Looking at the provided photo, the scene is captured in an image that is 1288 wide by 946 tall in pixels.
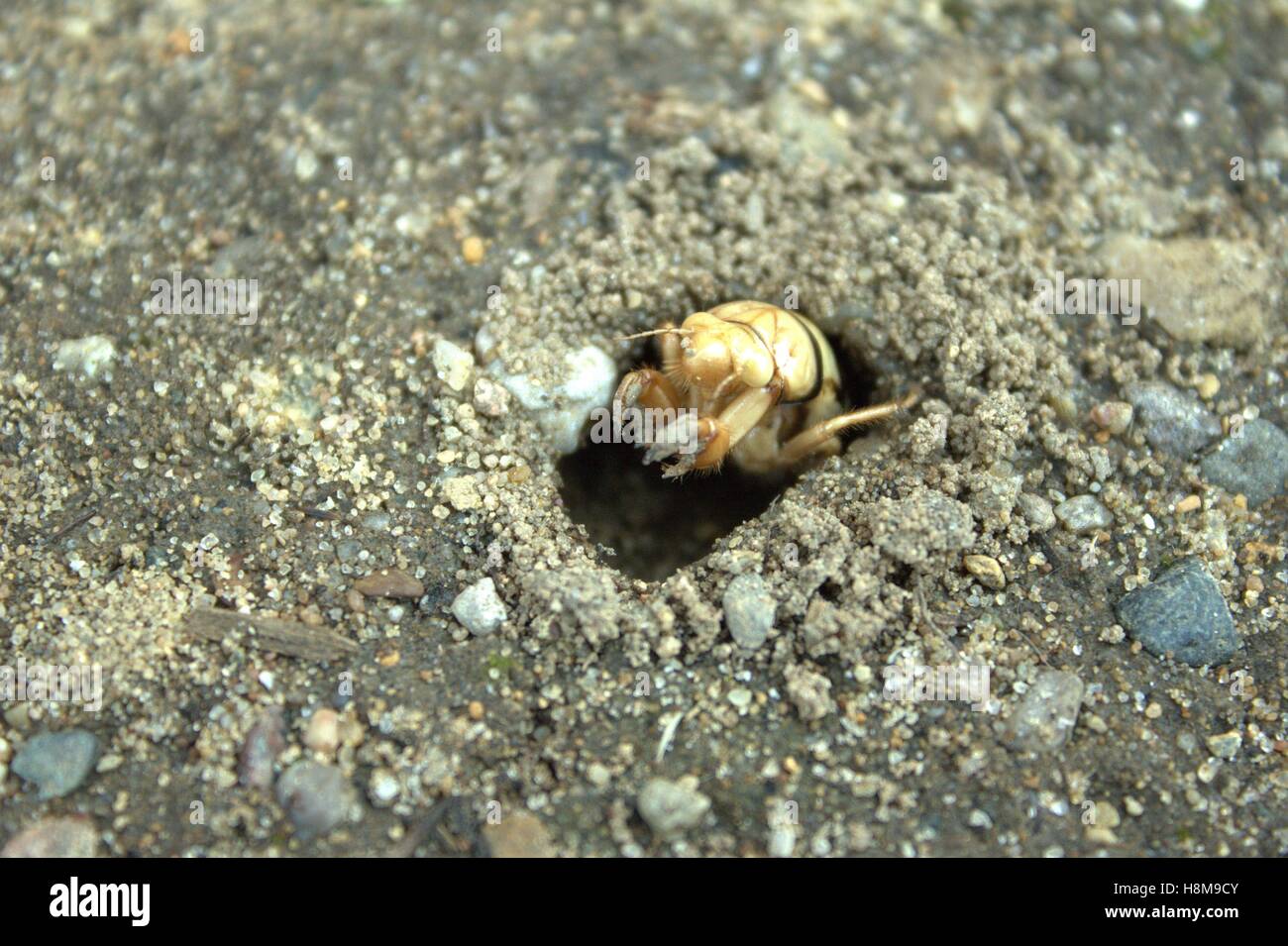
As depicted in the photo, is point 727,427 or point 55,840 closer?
point 55,840

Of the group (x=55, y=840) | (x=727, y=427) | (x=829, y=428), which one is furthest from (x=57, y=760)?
(x=829, y=428)

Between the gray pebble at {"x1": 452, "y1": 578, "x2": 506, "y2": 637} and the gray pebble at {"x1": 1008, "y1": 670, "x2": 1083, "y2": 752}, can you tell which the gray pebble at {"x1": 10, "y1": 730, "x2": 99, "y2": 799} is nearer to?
the gray pebble at {"x1": 452, "y1": 578, "x2": 506, "y2": 637}

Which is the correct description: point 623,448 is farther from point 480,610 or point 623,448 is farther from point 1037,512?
point 1037,512

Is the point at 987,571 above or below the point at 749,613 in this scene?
above

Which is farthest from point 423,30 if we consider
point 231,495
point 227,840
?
point 227,840

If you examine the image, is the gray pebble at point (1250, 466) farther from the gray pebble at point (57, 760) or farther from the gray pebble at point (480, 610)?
the gray pebble at point (57, 760)

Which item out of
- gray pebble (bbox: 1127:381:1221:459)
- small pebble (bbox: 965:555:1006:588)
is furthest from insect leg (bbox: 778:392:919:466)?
gray pebble (bbox: 1127:381:1221:459)

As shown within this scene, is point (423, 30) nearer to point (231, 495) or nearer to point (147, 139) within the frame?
point (147, 139)
